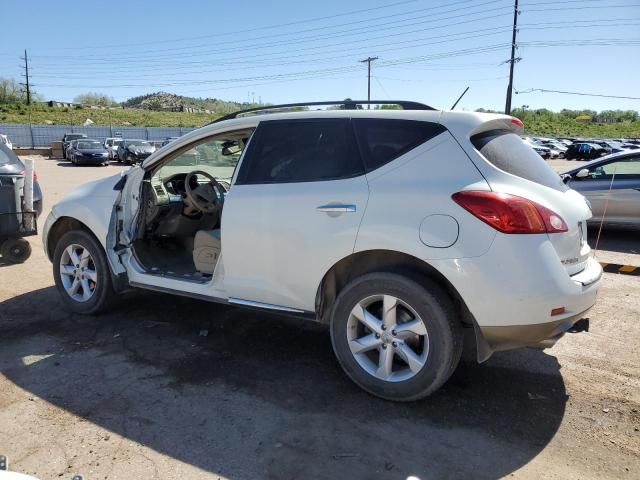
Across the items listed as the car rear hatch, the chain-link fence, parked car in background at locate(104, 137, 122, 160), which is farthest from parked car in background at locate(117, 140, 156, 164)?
the car rear hatch

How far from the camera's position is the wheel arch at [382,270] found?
3.15 metres

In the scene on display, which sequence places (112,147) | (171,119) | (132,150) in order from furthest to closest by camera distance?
1. (171,119)
2. (112,147)
3. (132,150)

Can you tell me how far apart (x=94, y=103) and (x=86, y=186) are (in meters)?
114

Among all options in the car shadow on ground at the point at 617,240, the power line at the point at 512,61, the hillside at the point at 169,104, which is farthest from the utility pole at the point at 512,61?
the hillside at the point at 169,104

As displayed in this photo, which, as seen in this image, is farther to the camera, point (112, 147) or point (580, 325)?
point (112, 147)

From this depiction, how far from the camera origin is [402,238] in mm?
3111

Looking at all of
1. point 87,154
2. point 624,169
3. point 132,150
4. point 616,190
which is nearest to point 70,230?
point 616,190

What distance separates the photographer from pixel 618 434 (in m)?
3.00

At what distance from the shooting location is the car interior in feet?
15.0

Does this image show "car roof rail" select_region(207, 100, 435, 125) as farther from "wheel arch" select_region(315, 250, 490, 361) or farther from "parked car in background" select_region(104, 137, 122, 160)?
"parked car in background" select_region(104, 137, 122, 160)

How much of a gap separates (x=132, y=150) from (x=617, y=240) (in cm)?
2688

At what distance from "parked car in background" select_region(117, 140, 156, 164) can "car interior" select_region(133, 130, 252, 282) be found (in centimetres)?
2573

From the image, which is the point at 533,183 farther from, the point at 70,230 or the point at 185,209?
the point at 70,230

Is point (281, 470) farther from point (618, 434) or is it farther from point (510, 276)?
point (618, 434)
